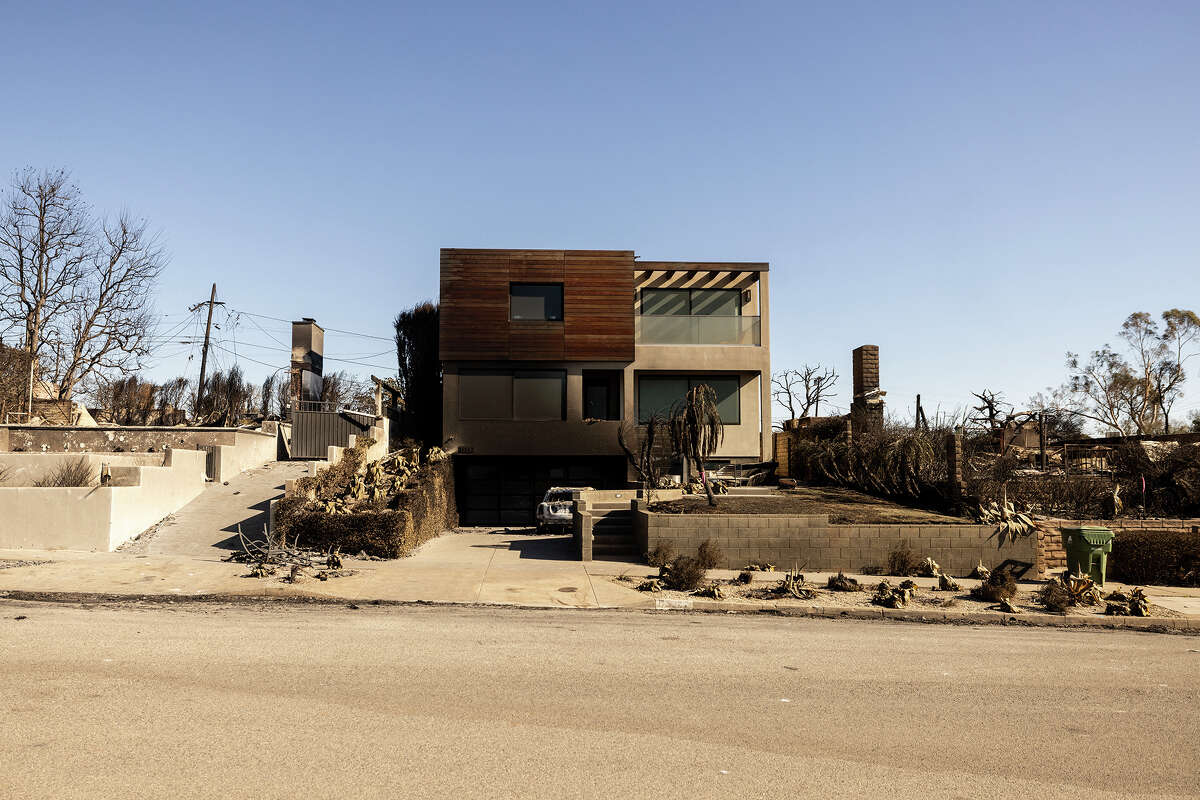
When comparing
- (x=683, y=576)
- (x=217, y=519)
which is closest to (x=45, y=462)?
(x=217, y=519)

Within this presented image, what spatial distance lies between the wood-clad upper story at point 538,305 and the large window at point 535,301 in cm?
4

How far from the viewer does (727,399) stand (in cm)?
2964

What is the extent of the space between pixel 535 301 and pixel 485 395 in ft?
12.3

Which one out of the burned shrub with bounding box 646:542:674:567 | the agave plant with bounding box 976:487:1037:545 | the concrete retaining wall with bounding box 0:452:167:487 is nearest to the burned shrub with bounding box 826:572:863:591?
the burned shrub with bounding box 646:542:674:567

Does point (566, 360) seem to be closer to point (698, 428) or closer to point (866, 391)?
point (698, 428)

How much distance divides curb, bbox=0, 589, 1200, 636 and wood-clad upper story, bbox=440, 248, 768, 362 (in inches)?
636

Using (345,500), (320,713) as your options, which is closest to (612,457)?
(345,500)

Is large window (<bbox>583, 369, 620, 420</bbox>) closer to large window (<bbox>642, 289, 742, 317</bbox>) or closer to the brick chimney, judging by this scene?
large window (<bbox>642, 289, 742, 317</bbox>)

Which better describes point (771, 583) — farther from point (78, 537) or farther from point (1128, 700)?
point (78, 537)

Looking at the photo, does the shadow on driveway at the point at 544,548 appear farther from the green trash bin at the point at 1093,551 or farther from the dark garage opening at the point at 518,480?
the green trash bin at the point at 1093,551

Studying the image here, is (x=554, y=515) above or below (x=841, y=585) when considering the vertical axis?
above

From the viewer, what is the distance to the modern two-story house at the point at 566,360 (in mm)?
27859

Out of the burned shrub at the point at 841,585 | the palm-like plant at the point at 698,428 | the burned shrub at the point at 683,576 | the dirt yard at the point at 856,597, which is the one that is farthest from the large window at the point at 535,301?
the burned shrub at the point at 841,585

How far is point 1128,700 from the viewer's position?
7.61 metres
